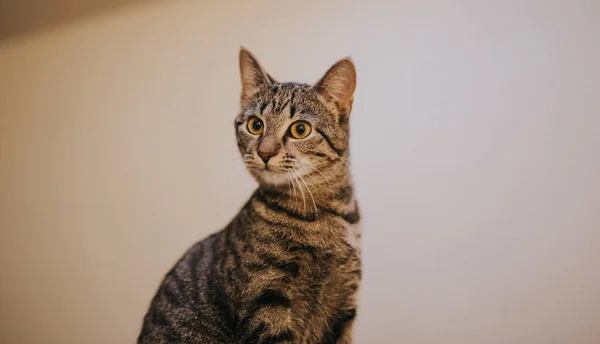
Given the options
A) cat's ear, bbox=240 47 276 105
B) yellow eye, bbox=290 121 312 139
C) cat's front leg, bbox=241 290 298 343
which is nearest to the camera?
cat's front leg, bbox=241 290 298 343

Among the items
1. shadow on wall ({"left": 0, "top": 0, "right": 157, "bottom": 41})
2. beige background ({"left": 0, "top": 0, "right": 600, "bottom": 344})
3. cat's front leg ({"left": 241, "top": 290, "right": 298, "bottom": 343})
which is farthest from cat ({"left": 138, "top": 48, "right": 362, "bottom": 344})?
shadow on wall ({"left": 0, "top": 0, "right": 157, "bottom": 41})

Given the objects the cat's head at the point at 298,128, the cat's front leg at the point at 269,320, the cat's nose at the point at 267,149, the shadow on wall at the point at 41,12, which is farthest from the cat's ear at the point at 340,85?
the shadow on wall at the point at 41,12

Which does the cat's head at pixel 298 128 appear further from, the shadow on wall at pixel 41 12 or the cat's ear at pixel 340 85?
the shadow on wall at pixel 41 12

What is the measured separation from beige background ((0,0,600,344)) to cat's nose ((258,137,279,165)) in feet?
Answer: 0.92

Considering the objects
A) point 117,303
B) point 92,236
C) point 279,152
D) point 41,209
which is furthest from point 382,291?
point 41,209

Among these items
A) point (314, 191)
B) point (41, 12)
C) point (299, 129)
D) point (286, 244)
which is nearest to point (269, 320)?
point (286, 244)

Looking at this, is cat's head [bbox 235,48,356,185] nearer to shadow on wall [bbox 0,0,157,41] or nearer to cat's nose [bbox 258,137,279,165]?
cat's nose [bbox 258,137,279,165]

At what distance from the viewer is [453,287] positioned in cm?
115

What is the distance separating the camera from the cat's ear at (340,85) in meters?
1.08

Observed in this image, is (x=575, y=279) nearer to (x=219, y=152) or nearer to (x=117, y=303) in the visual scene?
(x=219, y=152)

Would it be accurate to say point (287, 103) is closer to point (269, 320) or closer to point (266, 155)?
point (266, 155)

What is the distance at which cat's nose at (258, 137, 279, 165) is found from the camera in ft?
3.29

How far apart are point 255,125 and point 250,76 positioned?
191 millimetres

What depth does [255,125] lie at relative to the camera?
43.9 inches
